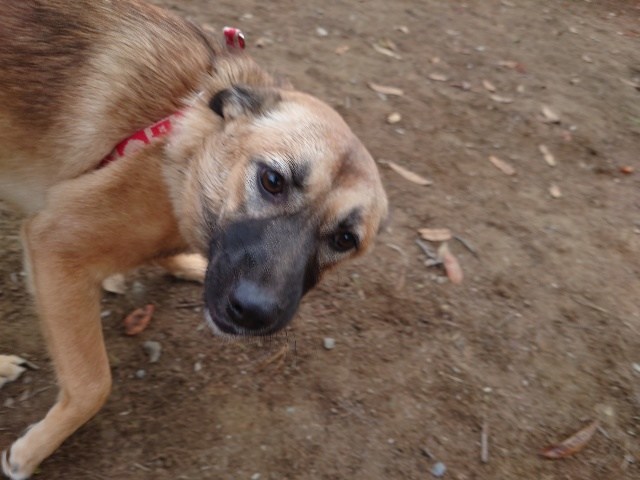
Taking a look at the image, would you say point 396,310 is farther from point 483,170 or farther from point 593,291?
point 483,170

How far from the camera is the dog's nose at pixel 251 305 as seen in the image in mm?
1704

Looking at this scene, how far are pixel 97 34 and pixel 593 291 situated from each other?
281cm

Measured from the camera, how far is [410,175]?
11.9ft

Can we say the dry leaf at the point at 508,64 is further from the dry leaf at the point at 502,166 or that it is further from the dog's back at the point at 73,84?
the dog's back at the point at 73,84

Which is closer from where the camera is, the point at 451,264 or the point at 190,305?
the point at 190,305

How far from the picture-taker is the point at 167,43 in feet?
7.23

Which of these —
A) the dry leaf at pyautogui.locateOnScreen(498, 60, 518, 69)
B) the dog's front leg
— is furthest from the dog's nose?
the dry leaf at pyautogui.locateOnScreen(498, 60, 518, 69)

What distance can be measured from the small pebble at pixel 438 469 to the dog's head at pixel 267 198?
0.91 m

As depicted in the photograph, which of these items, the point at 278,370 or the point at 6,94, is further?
the point at 278,370

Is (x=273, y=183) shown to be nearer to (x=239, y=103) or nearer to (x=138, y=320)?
(x=239, y=103)

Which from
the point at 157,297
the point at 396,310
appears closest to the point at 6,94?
the point at 157,297

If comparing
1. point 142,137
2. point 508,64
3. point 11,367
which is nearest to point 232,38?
point 142,137

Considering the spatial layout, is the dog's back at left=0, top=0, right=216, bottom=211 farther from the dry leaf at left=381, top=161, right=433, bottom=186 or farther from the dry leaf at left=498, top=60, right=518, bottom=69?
the dry leaf at left=498, top=60, right=518, bottom=69

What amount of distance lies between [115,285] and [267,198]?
1120mm
